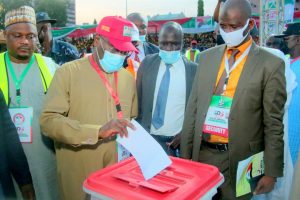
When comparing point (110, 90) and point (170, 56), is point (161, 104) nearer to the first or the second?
point (170, 56)

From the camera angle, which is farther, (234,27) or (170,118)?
(170,118)

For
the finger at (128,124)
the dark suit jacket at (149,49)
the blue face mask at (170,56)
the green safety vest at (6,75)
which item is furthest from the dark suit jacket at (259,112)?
the dark suit jacket at (149,49)

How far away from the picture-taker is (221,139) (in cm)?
253

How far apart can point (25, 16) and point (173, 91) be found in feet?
5.21

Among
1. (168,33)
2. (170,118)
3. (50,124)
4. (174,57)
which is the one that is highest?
(168,33)

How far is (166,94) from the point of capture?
3385 mm

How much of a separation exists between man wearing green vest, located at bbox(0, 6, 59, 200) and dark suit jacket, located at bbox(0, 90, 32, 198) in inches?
17.2

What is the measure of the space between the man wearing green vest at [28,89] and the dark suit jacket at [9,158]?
1.43ft

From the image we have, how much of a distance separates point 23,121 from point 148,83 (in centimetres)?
136

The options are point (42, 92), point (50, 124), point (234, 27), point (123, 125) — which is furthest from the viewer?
point (42, 92)

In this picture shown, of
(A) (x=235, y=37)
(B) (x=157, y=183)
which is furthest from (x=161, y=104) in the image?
(B) (x=157, y=183)

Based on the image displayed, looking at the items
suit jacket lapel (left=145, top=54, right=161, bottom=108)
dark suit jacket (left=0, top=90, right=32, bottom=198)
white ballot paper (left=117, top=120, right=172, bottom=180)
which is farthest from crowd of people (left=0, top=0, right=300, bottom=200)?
suit jacket lapel (left=145, top=54, right=161, bottom=108)

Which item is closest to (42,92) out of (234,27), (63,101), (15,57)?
(15,57)

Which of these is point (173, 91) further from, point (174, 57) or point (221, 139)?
point (221, 139)
